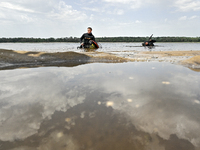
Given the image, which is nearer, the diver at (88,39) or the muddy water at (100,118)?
the muddy water at (100,118)

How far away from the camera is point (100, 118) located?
1.82 metres

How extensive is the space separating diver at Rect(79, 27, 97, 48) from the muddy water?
13.0 meters

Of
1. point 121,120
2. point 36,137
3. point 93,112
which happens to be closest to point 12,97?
point 36,137

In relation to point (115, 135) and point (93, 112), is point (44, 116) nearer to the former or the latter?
point (93, 112)

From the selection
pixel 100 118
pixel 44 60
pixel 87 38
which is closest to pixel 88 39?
pixel 87 38

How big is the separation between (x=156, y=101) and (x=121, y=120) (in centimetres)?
91

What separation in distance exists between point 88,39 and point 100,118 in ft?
47.0

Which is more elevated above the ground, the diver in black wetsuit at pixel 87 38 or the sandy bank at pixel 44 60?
the diver in black wetsuit at pixel 87 38

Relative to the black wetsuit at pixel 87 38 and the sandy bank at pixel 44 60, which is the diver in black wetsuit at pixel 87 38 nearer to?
the black wetsuit at pixel 87 38

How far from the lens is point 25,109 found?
2.08 m

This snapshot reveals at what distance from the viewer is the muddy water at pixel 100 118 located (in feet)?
4.62

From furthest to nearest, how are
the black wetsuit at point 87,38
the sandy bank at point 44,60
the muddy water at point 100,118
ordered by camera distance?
the black wetsuit at point 87,38
the sandy bank at point 44,60
the muddy water at point 100,118

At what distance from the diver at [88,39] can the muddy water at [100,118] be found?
42.5 feet

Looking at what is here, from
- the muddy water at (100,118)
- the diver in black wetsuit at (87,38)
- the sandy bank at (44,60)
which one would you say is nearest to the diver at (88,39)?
the diver in black wetsuit at (87,38)
